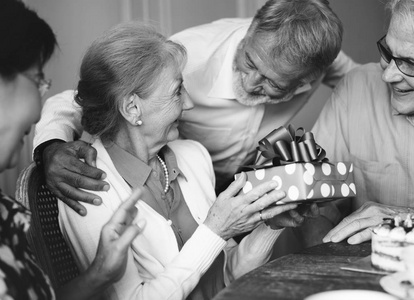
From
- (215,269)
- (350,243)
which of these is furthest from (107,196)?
(350,243)

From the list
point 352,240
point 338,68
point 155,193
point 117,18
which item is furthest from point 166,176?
point 117,18

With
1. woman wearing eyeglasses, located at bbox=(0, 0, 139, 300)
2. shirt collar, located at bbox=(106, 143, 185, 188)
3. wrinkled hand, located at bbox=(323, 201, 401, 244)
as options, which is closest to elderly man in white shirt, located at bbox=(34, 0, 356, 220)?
shirt collar, located at bbox=(106, 143, 185, 188)

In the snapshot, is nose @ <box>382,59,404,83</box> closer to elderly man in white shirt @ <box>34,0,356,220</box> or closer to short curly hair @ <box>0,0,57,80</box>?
elderly man in white shirt @ <box>34,0,356,220</box>

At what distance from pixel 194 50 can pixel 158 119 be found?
639 mm

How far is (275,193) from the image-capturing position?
1742 mm

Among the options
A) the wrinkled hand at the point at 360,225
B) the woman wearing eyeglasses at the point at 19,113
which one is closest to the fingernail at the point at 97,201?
the woman wearing eyeglasses at the point at 19,113

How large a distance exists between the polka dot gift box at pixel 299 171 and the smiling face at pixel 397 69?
0.42m

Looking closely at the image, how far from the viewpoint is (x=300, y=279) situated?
135cm

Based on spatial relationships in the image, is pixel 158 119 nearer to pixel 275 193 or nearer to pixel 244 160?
pixel 275 193

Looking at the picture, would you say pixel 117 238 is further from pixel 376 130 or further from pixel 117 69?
pixel 376 130

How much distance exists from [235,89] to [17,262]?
4.21ft

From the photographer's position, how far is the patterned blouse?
46.3 inches

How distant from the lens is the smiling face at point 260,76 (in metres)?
2.12

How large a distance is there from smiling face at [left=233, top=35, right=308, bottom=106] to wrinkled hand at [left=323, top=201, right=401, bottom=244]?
0.53 metres
